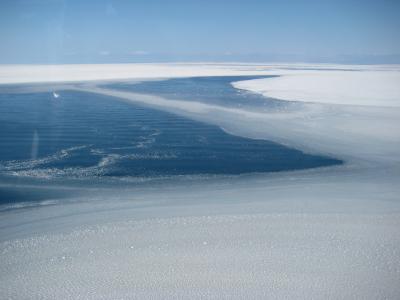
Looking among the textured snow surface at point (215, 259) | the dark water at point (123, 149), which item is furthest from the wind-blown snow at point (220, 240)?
the dark water at point (123, 149)

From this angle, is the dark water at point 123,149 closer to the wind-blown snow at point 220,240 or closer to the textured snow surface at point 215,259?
the wind-blown snow at point 220,240

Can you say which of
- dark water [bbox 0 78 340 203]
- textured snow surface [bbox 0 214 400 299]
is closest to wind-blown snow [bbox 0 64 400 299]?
textured snow surface [bbox 0 214 400 299]

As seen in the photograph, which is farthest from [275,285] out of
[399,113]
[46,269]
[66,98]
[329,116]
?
[66,98]

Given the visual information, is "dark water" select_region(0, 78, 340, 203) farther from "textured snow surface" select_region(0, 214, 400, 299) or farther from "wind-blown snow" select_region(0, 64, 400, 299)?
"textured snow surface" select_region(0, 214, 400, 299)

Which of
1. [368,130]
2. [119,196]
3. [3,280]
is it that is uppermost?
[368,130]

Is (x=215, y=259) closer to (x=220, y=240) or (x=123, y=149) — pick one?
(x=220, y=240)

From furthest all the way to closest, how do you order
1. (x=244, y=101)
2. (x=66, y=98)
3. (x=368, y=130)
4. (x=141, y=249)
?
(x=66, y=98) → (x=244, y=101) → (x=368, y=130) → (x=141, y=249)

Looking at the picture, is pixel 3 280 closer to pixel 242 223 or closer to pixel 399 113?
pixel 242 223

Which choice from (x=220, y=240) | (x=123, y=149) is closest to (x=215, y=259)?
(x=220, y=240)
